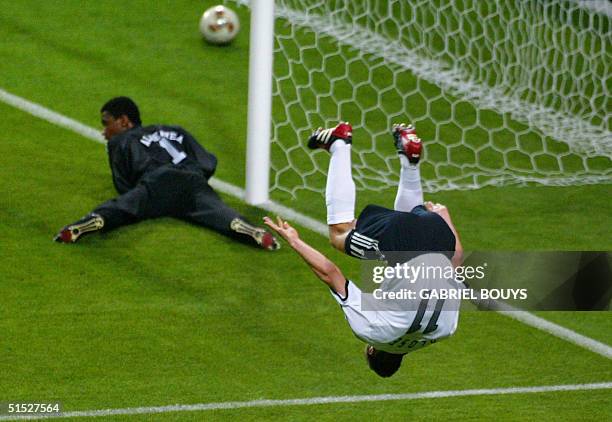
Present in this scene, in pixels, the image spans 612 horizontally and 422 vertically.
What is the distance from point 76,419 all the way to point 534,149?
542cm

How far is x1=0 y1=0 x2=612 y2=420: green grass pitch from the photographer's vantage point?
24.7 feet

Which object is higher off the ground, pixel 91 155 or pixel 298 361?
pixel 91 155

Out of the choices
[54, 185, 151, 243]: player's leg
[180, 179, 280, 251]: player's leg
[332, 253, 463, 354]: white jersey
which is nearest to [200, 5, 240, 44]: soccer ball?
[180, 179, 280, 251]: player's leg

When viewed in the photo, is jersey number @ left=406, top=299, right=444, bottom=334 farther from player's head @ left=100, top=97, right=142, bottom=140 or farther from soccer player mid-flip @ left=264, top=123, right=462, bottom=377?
player's head @ left=100, top=97, right=142, bottom=140

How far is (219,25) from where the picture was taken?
41.8 ft

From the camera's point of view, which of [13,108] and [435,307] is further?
[13,108]

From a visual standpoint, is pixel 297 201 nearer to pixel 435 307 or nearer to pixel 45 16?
pixel 435 307

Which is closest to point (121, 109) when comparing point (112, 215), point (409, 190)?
point (112, 215)

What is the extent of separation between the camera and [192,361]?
7789mm

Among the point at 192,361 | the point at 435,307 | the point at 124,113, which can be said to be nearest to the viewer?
the point at 435,307

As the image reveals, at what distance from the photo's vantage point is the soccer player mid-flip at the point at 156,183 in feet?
30.0

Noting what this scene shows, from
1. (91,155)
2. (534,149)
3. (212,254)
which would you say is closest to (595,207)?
(534,149)

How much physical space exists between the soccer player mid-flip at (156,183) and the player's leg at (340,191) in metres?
1.70

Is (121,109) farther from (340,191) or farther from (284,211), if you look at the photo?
(340,191)
